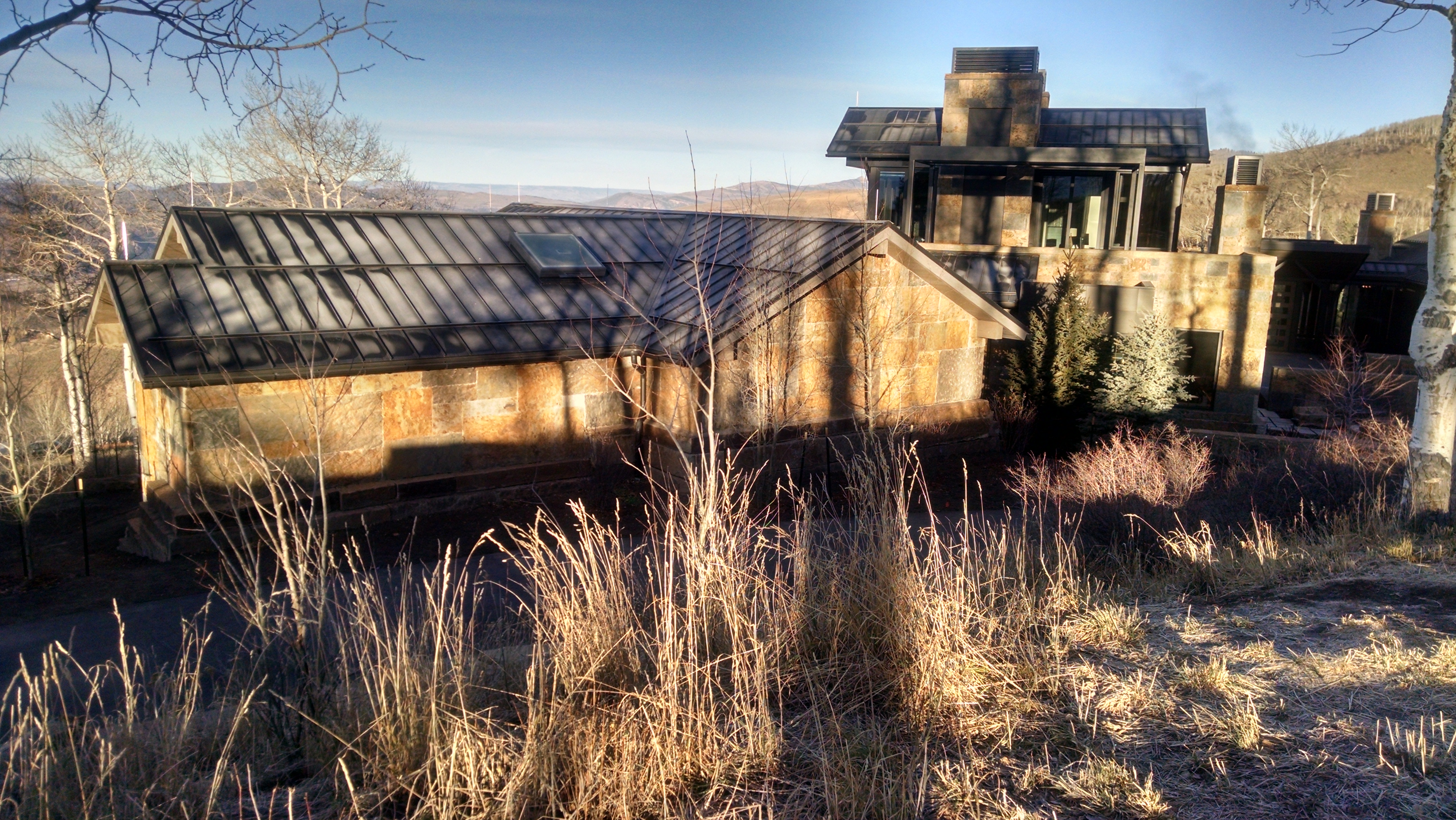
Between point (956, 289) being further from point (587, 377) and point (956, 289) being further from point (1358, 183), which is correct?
point (1358, 183)

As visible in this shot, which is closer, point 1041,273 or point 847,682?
point 847,682

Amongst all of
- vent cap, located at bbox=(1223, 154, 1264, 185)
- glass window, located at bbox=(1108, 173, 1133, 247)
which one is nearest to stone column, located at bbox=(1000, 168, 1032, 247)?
glass window, located at bbox=(1108, 173, 1133, 247)

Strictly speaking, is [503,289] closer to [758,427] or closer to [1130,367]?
[758,427]

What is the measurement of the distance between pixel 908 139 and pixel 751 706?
21588 millimetres

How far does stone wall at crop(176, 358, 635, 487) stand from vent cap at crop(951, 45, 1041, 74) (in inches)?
599

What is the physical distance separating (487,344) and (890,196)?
1477cm

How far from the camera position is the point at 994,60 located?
914 inches

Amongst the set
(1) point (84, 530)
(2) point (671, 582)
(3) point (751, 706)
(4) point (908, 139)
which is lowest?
(1) point (84, 530)

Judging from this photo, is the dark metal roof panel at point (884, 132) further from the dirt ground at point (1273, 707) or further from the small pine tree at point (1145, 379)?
the dirt ground at point (1273, 707)

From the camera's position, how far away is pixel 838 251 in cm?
1191

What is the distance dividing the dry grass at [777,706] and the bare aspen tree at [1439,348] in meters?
3.28

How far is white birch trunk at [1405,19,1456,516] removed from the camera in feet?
26.3

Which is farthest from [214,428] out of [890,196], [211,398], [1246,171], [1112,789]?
[1246,171]

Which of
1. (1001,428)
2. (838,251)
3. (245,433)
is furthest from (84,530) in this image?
(1001,428)
